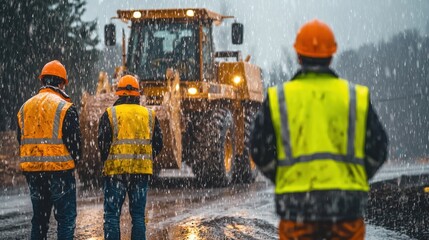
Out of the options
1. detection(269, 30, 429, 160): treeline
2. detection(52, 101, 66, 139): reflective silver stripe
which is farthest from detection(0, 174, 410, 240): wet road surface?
detection(269, 30, 429, 160): treeline

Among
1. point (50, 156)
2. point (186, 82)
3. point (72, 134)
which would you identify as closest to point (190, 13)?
point (186, 82)

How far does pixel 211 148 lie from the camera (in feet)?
46.9

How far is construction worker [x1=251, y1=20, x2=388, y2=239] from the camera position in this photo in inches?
137

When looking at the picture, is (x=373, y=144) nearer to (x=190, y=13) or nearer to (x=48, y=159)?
(x=48, y=159)

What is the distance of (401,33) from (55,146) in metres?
69.2

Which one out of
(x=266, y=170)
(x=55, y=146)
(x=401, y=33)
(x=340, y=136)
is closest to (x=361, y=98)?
(x=340, y=136)

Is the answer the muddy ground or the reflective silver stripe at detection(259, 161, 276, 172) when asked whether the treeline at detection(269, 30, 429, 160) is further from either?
the reflective silver stripe at detection(259, 161, 276, 172)

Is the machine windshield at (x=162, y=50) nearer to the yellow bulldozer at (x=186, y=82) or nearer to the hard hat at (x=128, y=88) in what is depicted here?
the yellow bulldozer at (x=186, y=82)

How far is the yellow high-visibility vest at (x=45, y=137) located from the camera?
19.7ft

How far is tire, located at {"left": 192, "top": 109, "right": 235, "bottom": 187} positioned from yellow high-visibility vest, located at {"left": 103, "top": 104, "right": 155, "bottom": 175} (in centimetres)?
762

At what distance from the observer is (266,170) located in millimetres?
3650

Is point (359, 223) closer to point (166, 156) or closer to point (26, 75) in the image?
point (166, 156)

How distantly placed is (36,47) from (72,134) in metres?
21.2

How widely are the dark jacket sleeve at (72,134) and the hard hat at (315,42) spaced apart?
2.90 meters
